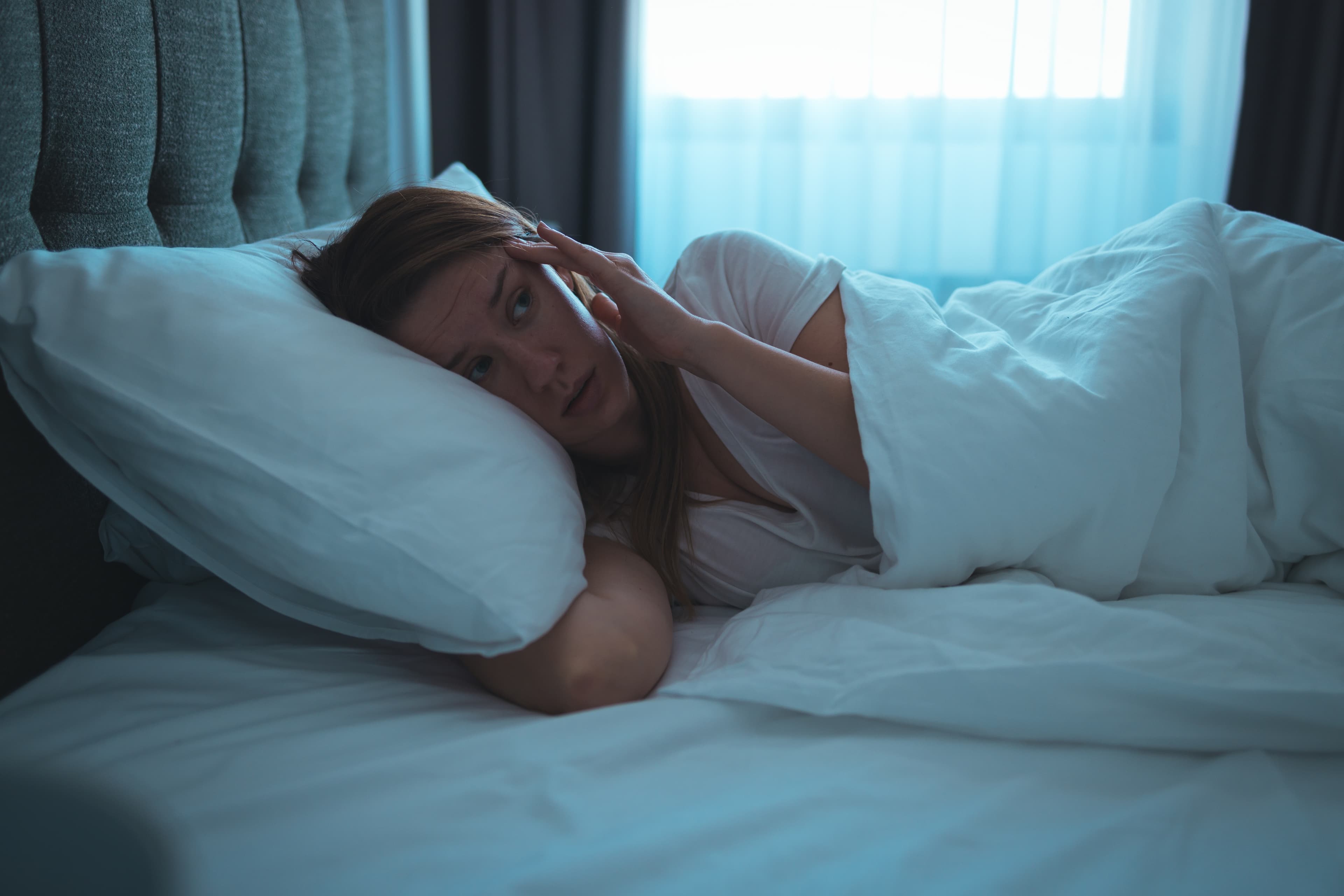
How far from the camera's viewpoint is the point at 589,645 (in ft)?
2.28

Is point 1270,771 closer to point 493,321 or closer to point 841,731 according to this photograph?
point 841,731

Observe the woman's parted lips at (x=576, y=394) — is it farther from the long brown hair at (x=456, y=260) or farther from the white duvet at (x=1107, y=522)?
the white duvet at (x=1107, y=522)

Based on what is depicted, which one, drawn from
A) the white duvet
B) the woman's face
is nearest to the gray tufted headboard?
the woman's face

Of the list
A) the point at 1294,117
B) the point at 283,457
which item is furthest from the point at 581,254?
the point at 1294,117

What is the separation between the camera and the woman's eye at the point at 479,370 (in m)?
0.91

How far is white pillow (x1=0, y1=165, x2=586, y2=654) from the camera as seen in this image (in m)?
0.64

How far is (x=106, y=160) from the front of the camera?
85 cm

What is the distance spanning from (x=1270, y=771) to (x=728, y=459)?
61 centimetres

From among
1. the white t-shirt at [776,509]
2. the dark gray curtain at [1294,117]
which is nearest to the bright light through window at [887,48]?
the dark gray curtain at [1294,117]

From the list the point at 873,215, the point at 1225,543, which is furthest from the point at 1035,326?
the point at 873,215

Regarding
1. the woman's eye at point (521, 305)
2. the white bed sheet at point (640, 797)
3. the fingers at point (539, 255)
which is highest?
the fingers at point (539, 255)

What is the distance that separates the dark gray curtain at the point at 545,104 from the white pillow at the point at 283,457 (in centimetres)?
153

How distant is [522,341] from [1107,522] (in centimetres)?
63

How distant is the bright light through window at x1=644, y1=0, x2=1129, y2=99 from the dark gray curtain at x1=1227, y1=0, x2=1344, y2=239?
1.14 ft
